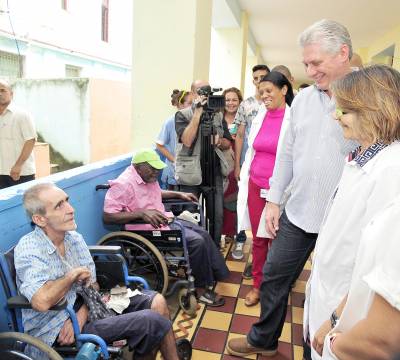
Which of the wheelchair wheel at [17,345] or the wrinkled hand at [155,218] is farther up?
the wrinkled hand at [155,218]

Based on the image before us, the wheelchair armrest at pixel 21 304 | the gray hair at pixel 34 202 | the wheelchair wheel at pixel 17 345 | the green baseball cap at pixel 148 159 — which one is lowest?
the wheelchair wheel at pixel 17 345

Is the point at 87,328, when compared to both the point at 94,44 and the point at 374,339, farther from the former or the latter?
the point at 94,44

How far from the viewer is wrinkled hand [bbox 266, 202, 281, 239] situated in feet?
5.90

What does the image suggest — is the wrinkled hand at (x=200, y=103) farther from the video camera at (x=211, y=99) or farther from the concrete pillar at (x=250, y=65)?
the concrete pillar at (x=250, y=65)

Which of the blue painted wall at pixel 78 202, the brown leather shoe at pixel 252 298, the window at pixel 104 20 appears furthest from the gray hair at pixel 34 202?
the window at pixel 104 20

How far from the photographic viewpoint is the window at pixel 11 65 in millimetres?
7232

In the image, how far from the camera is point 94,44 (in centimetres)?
958

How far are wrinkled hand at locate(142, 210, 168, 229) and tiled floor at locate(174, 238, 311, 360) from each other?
22.6 inches

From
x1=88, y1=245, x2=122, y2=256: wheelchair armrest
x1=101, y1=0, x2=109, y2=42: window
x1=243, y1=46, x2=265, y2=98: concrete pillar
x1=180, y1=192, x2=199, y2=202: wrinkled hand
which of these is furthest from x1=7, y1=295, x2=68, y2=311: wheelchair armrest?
x1=101, y1=0, x2=109, y2=42: window

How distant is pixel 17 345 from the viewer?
129 cm

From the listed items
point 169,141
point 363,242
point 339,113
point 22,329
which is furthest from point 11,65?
point 363,242

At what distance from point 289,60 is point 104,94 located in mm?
7622

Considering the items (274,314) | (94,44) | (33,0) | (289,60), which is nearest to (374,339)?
(274,314)

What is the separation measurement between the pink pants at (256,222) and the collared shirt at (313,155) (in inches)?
26.7
